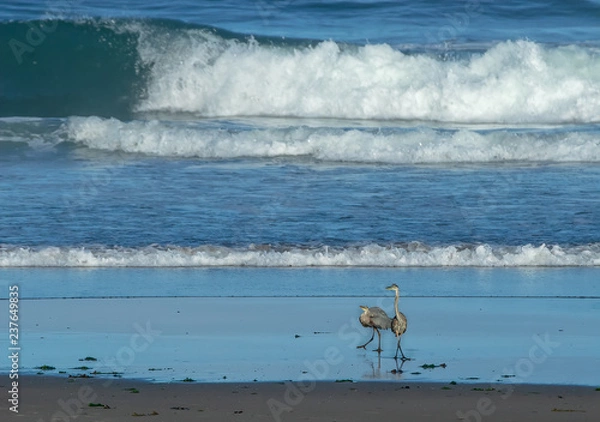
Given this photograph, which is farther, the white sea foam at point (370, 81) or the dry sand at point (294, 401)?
the white sea foam at point (370, 81)

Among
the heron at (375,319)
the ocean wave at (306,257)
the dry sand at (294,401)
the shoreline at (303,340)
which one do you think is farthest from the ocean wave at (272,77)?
the dry sand at (294,401)

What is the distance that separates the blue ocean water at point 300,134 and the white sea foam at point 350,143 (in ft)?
0.12

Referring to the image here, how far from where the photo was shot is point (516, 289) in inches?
360

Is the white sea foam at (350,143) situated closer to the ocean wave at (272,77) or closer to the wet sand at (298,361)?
the ocean wave at (272,77)

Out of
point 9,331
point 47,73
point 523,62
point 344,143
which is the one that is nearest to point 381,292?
point 9,331

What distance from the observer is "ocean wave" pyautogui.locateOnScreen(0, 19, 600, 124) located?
2064cm

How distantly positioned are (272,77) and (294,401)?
16309 millimetres

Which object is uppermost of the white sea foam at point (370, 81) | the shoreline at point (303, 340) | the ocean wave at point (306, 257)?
the white sea foam at point (370, 81)

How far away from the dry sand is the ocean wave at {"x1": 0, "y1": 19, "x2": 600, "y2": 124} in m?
14.5

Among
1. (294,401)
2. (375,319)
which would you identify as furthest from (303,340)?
(294,401)

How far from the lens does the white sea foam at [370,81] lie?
2058 cm

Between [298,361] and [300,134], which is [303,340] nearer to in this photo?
[298,361]

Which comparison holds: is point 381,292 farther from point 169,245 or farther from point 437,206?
point 437,206

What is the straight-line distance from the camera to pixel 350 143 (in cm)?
1639
